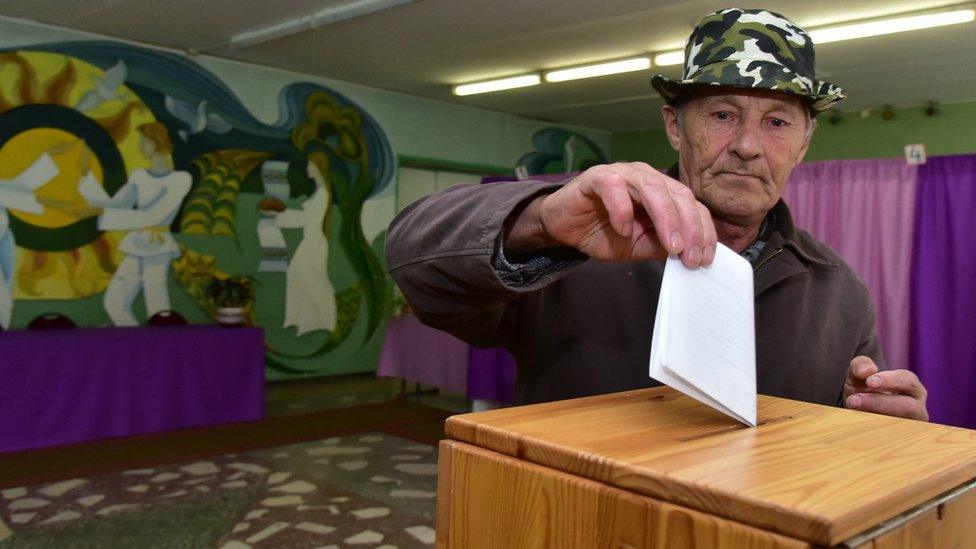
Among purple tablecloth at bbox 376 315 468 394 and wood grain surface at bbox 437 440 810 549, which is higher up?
wood grain surface at bbox 437 440 810 549

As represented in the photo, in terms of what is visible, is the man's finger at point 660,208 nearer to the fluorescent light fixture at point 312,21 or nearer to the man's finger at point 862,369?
the man's finger at point 862,369

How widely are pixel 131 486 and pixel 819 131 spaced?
7.59m

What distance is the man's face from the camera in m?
1.17

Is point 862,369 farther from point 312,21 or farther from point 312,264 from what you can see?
point 312,264

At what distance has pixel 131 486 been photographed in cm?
406

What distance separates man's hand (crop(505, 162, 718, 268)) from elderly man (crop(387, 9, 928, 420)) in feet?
0.35

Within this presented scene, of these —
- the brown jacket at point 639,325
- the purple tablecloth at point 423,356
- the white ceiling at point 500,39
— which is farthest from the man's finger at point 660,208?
the purple tablecloth at point 423,356

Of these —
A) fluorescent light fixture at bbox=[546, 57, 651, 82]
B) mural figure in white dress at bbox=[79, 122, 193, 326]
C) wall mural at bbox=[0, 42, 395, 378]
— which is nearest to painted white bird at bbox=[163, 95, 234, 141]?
wall mural at bbox=[0, 42, 395, 378]

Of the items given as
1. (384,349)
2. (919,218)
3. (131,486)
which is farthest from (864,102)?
(131,486)

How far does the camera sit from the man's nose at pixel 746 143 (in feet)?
3.81

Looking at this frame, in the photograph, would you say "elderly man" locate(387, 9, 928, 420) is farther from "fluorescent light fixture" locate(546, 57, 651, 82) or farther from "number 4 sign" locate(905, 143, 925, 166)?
"fluorescent light fixture" locate(546, 57, 651, 82)

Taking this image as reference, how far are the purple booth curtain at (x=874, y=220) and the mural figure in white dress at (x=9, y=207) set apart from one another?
5313mm

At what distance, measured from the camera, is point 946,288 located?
3.89 m

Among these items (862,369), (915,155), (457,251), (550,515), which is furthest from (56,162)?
(550,515)
